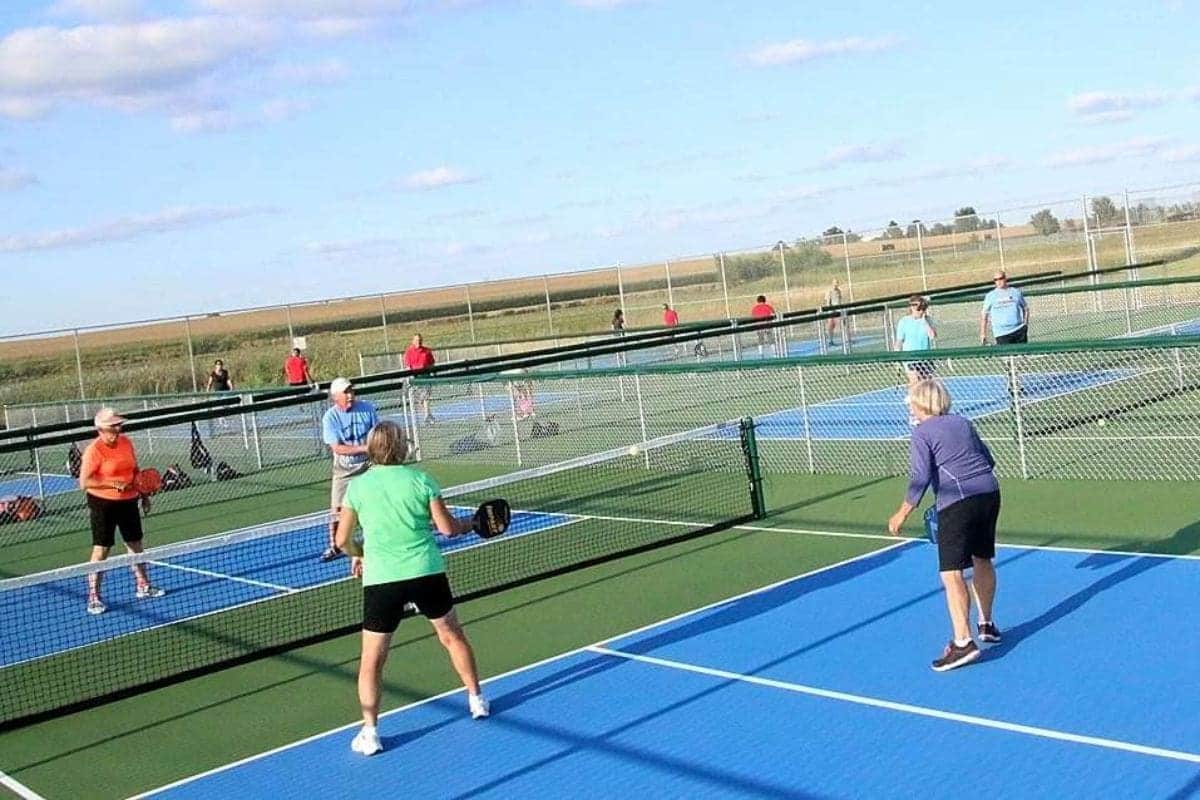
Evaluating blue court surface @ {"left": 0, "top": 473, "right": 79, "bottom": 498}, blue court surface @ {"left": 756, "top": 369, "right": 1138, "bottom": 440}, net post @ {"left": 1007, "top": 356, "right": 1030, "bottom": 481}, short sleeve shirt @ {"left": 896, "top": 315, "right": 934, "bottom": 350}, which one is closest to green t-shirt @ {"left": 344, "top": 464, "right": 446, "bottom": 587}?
net post @ {"left": 1007, "top": 356, "right": 1030, "bottom": 481}

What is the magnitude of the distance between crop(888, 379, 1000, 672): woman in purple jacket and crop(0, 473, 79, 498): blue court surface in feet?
64.2

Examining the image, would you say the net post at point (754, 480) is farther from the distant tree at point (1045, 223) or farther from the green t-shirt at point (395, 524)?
the distant tree at point (1045, 223)

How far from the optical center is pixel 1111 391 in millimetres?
19031

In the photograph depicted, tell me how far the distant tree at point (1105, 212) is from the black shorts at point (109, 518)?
107 ft

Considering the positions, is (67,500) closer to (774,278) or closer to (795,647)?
(795,647)

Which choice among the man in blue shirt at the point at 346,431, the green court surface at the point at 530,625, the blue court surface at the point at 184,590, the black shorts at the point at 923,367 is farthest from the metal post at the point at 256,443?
the green court surface at the point at 530,625

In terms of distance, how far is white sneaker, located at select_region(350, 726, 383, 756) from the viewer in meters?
7.42

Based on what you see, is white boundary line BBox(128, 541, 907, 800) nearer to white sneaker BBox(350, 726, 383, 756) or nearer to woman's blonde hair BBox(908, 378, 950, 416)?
white sneaker BBox(350, 726, 383, 756)

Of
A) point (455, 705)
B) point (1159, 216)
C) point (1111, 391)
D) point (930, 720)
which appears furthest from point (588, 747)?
point (1159, 216)

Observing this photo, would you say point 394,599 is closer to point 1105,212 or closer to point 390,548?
point 390,548

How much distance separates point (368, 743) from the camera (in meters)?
7.43

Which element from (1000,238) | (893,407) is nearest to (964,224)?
(1000,238)

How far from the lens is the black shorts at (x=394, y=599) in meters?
7.28

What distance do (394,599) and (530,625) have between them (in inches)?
116
